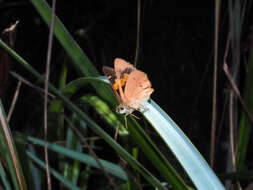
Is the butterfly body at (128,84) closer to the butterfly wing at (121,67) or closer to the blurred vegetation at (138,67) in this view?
the butterfly wing at (121,67)

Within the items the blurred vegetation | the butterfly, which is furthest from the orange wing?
the blurred vegetation

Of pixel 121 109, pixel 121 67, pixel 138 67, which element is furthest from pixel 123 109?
pixel 138 67

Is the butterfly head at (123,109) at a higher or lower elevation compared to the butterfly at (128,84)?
lower

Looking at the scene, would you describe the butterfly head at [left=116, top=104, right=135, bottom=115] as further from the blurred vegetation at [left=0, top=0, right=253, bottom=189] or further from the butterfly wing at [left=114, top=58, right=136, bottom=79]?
the blurred vegetation at [left=0, top=0, right=253, bottom=189]

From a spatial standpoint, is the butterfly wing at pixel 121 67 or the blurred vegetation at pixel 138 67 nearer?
the butterfly wing at pixel 121 67

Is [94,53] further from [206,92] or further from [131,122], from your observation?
[131,122]

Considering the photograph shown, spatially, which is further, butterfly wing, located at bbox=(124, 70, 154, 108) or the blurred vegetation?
the blurred vegetation

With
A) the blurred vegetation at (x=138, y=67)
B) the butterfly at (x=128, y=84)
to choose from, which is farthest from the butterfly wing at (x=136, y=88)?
the blurred vegetation at (x=138, y=67)
